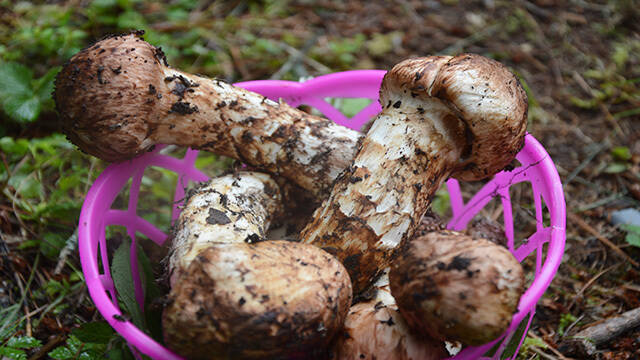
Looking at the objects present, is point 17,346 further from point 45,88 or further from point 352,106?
point 352,106

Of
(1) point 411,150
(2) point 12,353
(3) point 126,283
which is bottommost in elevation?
(2) point 12,353

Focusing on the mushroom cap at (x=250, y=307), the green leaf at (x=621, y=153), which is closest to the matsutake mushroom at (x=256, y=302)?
the mushroom cap at (x=250, y=307)

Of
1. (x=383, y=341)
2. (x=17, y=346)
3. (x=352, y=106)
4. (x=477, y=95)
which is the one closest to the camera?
(x=383, y=341)

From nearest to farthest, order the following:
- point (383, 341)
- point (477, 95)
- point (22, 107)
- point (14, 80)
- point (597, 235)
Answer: point (383, 341) → point (477, 95) → point (597, 235) → point (22, 107) → point (14, 80)

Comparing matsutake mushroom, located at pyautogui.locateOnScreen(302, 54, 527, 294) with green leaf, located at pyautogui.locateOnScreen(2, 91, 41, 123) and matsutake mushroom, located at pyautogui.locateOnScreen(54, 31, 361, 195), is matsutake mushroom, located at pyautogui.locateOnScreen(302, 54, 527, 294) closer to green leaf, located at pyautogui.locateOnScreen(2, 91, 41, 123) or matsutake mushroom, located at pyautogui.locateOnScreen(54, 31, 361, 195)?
matsutake mushroom, located at pyautogui.locateOnScreen(54, 31, 361, 195)

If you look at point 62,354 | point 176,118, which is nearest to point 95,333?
point 62,354

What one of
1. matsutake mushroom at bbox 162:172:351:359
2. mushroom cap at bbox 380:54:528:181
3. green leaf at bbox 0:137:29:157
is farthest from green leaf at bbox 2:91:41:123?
mushroom cap at bbox 380:54:528:181

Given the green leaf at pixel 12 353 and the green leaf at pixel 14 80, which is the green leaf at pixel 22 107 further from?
the green leaf at pixel 12 353
